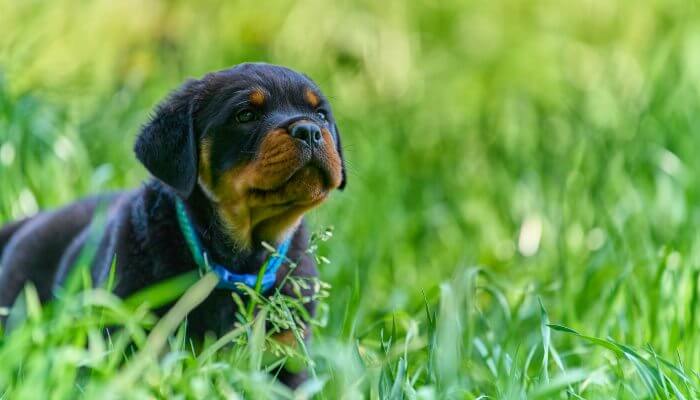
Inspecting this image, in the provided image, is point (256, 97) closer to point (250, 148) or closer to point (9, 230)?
point (250, 148)

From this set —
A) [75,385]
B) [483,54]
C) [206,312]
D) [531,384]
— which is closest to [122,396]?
[75,385]

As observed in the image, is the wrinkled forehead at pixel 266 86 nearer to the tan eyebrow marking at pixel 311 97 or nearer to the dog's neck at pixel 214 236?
the tan eyebrow marking at pixel 311 97

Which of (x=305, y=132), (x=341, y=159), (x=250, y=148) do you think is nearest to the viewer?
(x=305, y=132)

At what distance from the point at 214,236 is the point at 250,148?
0.33 metres

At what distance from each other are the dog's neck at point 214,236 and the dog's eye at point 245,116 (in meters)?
0.28

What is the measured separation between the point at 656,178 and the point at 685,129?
A: 42cm

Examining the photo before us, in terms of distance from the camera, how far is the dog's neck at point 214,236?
3.59 meters

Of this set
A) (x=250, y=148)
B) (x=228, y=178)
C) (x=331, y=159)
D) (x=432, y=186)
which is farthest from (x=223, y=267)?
(x=432, y=186)

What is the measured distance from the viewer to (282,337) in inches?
138

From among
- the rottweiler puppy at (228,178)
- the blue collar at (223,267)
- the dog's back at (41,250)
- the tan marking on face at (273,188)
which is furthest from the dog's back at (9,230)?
the tan marking on face at (273,188)

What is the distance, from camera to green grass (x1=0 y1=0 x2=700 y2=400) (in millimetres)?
2969

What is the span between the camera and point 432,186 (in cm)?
600

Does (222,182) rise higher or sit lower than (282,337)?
higher

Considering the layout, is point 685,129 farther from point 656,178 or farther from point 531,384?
point 531,384
